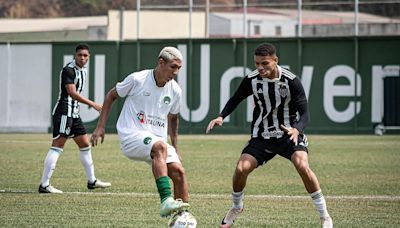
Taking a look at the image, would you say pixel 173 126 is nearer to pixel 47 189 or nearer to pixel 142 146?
pixel 142 146

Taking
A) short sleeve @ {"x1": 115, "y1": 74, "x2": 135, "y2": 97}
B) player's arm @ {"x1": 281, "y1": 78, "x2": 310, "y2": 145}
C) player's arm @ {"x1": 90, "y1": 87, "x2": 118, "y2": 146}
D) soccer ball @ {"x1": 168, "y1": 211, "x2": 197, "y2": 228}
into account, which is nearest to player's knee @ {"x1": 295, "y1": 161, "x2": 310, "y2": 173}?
player's arm @ {"x1": 281, "y1": 78, "x2": 310, "y2": 145}

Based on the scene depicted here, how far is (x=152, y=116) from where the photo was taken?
11328 mm

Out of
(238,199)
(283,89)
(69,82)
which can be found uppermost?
(69,82)

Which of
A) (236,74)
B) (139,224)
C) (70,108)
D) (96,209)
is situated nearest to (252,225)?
(139,224)

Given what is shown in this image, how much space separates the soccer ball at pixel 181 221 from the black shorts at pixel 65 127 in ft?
19.1

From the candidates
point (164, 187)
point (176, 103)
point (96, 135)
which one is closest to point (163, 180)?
point (164, 187)

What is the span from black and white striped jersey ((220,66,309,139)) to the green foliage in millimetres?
1138

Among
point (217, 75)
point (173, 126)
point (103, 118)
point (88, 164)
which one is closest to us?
point (103, 118)

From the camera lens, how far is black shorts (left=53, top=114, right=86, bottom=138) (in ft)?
52.6

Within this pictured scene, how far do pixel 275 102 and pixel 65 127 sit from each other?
5.42m

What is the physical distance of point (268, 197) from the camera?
15.0 meters

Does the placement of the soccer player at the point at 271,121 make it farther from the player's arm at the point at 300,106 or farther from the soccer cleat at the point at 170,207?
Result: the soccer cleat at the point at 170,207

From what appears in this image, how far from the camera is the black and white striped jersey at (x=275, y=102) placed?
11461 millimetres

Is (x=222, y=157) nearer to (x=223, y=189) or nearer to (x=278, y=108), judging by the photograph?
(x=223, y=189)
